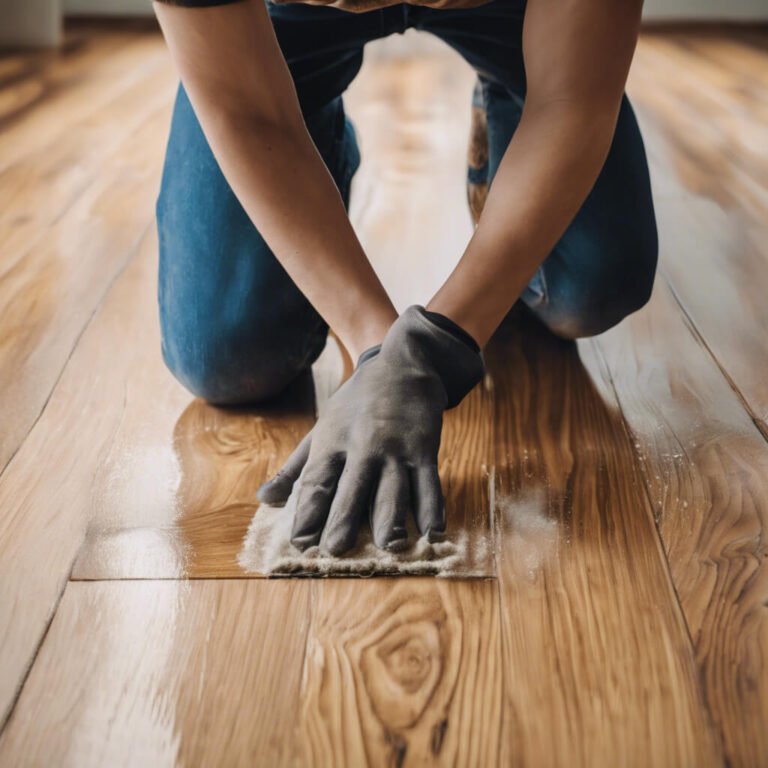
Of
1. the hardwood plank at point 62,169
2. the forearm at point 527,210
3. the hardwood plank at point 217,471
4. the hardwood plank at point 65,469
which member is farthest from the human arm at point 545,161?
the hardwood plank at point 62,169

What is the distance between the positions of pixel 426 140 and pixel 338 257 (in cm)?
124

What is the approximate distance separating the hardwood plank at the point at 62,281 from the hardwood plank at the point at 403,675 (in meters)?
0.42

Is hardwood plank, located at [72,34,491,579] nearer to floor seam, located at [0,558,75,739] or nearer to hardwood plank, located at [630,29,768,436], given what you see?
floor seam, located at [0,558,75,739]

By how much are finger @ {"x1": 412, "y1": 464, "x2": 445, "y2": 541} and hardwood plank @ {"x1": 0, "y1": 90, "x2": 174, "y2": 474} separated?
425 millimetres

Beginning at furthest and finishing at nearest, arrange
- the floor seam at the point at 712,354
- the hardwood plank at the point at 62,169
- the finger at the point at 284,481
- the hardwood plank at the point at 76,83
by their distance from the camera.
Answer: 1. the hardwood plank at the point at 76,83
2. the hardwood plank at the point at 62,169
3. the floor seam at the point at 712,354
4. the finger at the point at 284,481

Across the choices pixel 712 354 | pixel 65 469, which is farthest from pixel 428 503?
pixel 712 354

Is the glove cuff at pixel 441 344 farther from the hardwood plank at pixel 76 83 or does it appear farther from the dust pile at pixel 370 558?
the hardwood plank at pixel 76 83

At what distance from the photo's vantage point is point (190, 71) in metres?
0.84

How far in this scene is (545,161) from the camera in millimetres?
865

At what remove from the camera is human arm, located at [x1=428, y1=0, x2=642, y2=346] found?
0.85m

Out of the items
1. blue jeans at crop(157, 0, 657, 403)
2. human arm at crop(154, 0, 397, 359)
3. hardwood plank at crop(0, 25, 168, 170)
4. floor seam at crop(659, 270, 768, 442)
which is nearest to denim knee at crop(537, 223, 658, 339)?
blue jeans at crop(157, 0, 657, 403)

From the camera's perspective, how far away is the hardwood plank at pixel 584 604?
1.97 ft

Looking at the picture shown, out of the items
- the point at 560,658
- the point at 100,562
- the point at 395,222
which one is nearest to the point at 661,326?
the point at 395,222

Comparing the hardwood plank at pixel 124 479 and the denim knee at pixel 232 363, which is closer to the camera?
the hardwood plank at pixel 124 479
